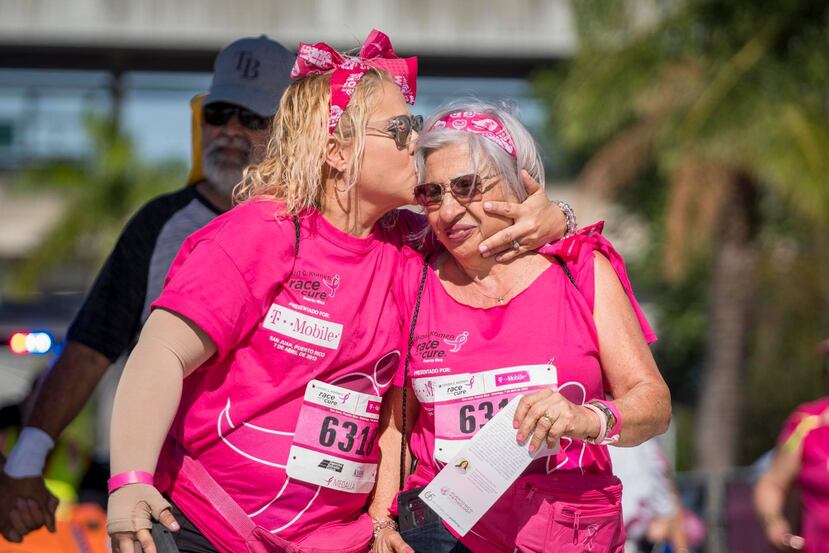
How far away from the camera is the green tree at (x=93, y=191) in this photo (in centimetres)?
1841

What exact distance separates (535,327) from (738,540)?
7.64 metres

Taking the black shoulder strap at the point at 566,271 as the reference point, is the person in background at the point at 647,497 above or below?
below

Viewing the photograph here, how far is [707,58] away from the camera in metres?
14.7

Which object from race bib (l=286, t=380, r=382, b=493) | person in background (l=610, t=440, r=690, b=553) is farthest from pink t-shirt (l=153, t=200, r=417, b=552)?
person in background (l=610, t=440, r=690, b=553)

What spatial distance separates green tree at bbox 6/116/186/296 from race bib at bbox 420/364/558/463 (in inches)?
613

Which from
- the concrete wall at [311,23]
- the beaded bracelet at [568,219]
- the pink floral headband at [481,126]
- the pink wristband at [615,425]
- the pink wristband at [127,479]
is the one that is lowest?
the concrete wall at [311,23]

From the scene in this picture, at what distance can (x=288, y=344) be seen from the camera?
3.20 metres

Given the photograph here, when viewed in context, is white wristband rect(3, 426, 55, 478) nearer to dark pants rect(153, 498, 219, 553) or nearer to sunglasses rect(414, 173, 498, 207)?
dark pants rect(153, 498, 219, 553)

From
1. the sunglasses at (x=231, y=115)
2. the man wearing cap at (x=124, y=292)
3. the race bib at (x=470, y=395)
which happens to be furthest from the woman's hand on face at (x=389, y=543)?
the sunglasses at (x=231, y=115)

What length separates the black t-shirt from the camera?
4270mm

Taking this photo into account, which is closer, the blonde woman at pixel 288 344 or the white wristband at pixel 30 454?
the blonde woman at pixel 288 344

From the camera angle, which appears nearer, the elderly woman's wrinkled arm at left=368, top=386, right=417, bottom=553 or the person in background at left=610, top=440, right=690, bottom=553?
the elderly woman's wrinkled arm at left=368, top=386, right=417, bottom=553

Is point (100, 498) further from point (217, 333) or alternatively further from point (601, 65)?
point (601, 65)

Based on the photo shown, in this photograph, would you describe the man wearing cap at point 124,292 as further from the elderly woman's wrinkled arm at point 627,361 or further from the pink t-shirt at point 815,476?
the pink t-shirt at point 815,476
